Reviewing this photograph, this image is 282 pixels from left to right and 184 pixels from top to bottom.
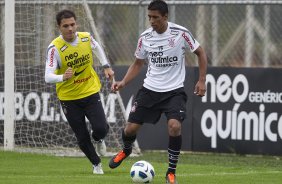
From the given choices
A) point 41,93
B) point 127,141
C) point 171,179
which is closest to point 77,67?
point 127,141

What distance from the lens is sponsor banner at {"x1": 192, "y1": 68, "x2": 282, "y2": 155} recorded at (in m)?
15.6

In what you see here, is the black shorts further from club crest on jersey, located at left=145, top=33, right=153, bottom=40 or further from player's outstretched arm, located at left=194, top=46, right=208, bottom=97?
club crest on jersey, located at left=145, top=33, right=153, bottom=40

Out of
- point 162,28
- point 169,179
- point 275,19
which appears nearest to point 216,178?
point 169,179

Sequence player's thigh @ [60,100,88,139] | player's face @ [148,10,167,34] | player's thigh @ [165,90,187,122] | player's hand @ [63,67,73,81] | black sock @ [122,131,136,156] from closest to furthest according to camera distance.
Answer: player's thigh @ [165,90,187,122], player's face @ [148,10,167,34], player's hand @ [63,67,73,81], black sock @ [122,131,136,156], player's thigh @ [60,100,88,139]

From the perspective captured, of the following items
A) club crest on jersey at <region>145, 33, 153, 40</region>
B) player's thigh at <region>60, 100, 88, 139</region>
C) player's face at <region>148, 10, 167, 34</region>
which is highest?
player's face at <region>148, 10, 167, 34</region>

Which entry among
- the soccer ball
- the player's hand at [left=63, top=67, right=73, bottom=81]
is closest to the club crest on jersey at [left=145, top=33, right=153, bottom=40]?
the player's hand at [left=63, top=67, right=73, bottom=81]

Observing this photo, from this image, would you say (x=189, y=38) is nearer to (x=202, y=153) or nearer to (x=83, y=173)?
(x=83, y=173)

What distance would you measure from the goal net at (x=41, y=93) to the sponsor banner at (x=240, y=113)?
4.44 feet

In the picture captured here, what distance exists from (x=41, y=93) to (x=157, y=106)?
6.17 m

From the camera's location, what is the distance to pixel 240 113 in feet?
52.2

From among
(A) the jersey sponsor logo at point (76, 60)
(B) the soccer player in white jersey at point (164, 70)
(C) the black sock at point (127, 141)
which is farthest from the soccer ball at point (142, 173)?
(A) the jersey sponsor logo at point (76, 60)

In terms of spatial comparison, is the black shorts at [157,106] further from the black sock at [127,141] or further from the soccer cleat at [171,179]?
the soccer cleat at [171,179]

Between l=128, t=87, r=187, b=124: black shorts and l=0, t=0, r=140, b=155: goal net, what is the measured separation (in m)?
4.63

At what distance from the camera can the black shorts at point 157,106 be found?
11.0 meters
